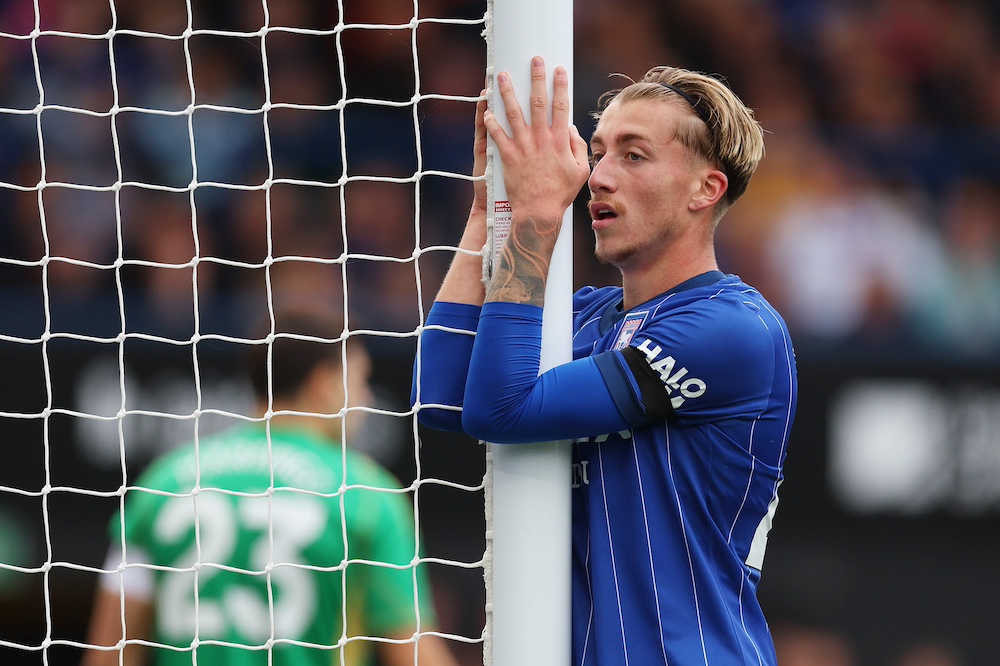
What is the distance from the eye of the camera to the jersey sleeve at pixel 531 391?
154 centimetres

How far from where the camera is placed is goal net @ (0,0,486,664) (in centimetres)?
412

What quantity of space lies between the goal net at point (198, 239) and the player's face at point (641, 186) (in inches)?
81.6

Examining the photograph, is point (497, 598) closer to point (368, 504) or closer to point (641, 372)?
point (641, 372)

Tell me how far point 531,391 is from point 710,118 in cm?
55

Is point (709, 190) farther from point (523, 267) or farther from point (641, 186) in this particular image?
point (523, 267)

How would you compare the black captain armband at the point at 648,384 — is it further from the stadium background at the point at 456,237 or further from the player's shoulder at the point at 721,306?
the stadium background at the point at 456,237

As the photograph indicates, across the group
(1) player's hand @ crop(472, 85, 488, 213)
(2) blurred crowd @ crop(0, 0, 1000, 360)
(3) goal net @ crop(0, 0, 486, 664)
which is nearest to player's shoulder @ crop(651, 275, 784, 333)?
(1) player's hand @ crop(472, 85, 488, 213)

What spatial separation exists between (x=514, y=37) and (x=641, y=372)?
526 millimetres

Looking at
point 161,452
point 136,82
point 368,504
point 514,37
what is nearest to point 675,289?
point 514,37

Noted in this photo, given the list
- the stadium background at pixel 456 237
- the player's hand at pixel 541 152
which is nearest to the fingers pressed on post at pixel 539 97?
the player's hand at pixel 541 152

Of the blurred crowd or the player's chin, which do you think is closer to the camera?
the player's chin

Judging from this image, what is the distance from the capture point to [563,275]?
5.60 ft

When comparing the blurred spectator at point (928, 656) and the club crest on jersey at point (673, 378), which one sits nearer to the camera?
the club crest on jersey at point (673, 378)

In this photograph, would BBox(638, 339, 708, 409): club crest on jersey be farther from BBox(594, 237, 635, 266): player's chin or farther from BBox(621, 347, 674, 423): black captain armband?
BBox(594, 237, 635, 266): player's chin
